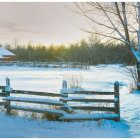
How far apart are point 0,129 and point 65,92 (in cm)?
213

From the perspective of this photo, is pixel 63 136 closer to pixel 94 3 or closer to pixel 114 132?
pixel 114 132

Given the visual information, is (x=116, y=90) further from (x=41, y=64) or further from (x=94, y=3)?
(x=41, y=64)

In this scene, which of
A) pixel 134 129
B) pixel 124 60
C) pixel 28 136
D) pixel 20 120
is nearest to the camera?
pixel 28 136

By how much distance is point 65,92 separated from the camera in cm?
572

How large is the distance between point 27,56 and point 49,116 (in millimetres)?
58898

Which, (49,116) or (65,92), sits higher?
(65,92)

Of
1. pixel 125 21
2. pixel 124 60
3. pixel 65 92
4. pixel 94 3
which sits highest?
pixel 94 3

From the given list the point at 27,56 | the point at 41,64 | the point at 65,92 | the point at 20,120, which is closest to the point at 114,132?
the point at 65,92

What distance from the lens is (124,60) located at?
431 inches

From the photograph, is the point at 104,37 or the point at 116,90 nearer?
the point at 116,90

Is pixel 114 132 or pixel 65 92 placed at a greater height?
pixel 65 92

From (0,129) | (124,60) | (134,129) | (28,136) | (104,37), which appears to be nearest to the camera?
(28,136)

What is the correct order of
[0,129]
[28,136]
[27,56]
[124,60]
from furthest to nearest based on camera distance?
[27,56]
[124,60]
[0,129]
[28,136]

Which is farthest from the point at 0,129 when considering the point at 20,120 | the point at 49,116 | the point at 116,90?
the point at 116,90
